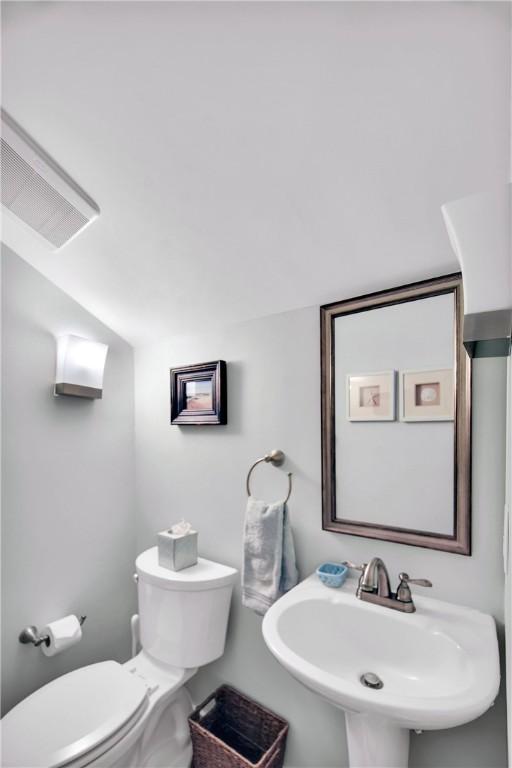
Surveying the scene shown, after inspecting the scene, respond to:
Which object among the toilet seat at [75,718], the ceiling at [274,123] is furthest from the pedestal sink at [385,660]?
the ceiling at [274,123]

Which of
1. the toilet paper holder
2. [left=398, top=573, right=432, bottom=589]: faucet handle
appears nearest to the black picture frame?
[left=398, top=573, right=432, bottom=589]: faucet handle

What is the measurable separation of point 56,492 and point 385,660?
1386 millimetres

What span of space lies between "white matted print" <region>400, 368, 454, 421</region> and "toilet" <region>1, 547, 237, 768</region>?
0.95m

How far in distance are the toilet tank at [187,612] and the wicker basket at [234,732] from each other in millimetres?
203

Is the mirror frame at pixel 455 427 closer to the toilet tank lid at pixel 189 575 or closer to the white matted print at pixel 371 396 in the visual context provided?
the white matted print at pixel 371 396

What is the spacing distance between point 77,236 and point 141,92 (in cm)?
65

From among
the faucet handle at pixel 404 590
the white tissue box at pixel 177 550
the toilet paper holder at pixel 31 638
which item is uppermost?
the faucet handle at pixel 404 590

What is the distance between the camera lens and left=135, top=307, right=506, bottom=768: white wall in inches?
39.4

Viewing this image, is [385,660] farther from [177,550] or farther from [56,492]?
[56,492]

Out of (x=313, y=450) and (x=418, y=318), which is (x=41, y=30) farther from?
(x=313, y=450)

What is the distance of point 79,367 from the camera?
1.64 meters

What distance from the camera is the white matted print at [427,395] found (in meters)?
1.07

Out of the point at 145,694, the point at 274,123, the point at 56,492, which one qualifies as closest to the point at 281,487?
the point at 145,694

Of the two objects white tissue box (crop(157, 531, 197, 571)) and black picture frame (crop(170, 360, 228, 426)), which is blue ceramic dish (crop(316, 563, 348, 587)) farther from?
black picture frame (crop(170, 360, 228, 426))
